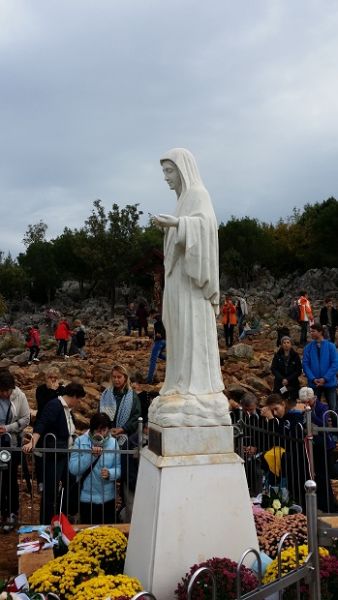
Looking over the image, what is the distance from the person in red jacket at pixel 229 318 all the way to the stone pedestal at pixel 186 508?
1579 cm

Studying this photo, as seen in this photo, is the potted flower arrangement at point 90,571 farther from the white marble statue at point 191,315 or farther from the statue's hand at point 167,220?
the statue's hand at point 167,220

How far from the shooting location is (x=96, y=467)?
600 centimetres

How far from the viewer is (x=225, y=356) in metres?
18.8

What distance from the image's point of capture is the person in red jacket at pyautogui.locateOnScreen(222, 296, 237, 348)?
1997 cm

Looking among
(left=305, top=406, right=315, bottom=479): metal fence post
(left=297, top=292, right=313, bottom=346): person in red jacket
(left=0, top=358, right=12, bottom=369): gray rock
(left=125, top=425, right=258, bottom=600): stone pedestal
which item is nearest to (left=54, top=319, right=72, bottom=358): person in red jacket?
(left=0, top=358, right=12, bottom=369): gray rock

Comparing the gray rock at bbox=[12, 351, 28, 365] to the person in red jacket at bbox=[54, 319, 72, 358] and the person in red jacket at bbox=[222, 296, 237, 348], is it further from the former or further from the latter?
the person in red jacket at bbox=[222, 296, 237, 348]

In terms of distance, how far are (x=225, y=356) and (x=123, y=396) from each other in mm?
12451

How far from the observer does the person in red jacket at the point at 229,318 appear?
19969 mm

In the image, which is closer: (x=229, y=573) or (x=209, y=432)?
(x=229, y=573)

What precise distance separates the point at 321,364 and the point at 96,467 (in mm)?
4097

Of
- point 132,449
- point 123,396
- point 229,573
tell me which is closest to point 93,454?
point 132,449

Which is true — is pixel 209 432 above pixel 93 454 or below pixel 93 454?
above

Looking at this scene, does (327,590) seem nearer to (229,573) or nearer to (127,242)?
(229,573)

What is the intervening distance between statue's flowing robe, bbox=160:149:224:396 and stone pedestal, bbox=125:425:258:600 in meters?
0.40
